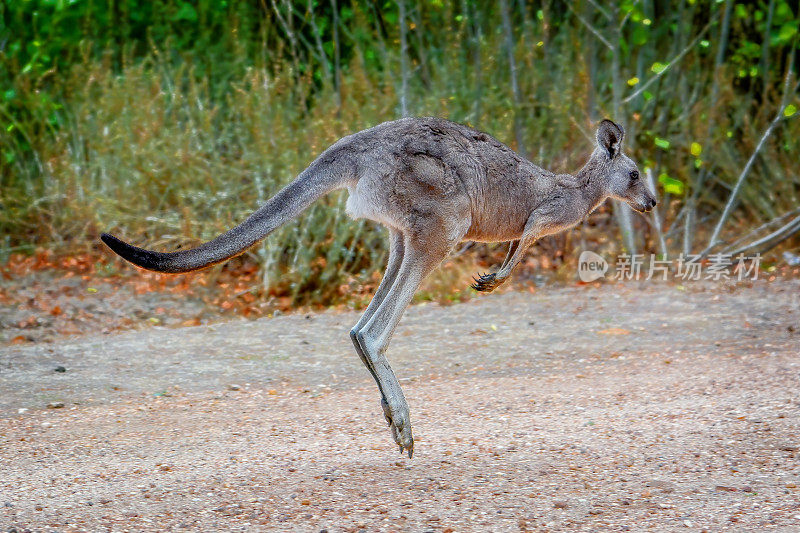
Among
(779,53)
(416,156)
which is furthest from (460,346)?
(779,53)

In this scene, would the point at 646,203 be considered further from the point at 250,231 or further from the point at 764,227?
the point at 764,227

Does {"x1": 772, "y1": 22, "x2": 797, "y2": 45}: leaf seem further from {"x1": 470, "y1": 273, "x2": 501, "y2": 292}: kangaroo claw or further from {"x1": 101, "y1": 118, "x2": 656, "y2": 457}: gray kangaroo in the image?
{"x1": 470, "y1": 273, "x2": 501, "y2": 292}: kangaroo claw

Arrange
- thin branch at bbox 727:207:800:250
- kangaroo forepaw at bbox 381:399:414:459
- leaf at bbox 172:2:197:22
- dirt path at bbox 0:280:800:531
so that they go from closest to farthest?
dirt path at bbox 0:280:800:531
kangaroo forepaw at bbox 381:399:414:459
thin branch at bbox 727:207:800:250
leaf at bbox 172:2:197:22

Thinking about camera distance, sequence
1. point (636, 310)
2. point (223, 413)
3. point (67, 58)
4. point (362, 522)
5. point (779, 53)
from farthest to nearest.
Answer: point (67, 58)
point (779, 53)
point (636, 310)
point (223, 413)
point (362, 522)

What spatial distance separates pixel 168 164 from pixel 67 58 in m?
3.70

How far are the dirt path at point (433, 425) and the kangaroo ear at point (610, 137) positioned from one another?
157cm

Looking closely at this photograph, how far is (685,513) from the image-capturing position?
428 cm

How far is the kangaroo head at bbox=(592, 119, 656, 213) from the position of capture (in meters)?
5.33

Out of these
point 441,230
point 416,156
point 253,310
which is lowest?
point 253,310

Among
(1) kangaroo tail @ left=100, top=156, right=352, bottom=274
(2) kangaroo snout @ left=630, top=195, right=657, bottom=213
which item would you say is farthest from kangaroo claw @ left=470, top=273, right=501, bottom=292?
(2) kangaroo snout @ left=630, top=195, right=657, bottom=213

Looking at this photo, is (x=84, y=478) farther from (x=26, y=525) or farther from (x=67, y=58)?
(x=67, y=58)

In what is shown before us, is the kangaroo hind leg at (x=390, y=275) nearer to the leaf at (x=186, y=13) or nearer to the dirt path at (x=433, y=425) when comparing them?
the dirt path at (x=433, y=425)

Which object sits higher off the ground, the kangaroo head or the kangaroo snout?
the kangaroo head

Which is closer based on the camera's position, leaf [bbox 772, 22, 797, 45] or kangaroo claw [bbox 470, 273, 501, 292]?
kangaroo claw [bbox 470, 273, 501, 292]
